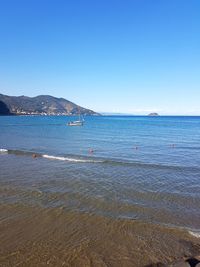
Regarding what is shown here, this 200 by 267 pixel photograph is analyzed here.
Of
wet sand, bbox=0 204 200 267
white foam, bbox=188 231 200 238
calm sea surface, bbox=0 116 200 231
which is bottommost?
calm sea surface, bbox=0 116 200 231

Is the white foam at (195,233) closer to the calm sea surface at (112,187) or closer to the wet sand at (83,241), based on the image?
the wet sand at (83,241)

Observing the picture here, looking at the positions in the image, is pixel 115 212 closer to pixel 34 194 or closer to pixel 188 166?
pixel 34 194

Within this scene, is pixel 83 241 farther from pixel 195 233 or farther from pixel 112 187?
pixel 112 187

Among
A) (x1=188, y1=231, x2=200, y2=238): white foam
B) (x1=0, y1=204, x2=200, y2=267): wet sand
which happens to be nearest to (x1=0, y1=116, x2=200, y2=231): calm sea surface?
(x1=188, y1=231, x2=200, y2=238): white foam

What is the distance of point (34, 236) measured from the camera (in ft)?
40.3

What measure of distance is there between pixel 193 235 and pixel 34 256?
675 centimetres

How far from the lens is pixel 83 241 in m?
12.0

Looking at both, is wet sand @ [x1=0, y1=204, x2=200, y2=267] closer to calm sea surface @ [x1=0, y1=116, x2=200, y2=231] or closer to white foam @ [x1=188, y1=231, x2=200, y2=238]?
white foam @ [x1=188, y1=231, x2=200, y2=238]

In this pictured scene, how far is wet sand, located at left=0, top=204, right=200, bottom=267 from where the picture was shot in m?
10.6

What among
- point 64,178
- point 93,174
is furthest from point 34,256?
point 93,174

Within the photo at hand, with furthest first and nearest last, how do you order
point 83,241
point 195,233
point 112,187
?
point 112,187 < point 195,233 < point 83,241

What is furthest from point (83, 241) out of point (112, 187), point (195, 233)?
point (112, 187)

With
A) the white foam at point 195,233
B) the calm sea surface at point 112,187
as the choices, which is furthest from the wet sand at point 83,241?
the calm sea surface at point 112,187

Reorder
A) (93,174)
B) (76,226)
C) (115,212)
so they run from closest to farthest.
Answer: (76,226), (115,212), (93,174)
